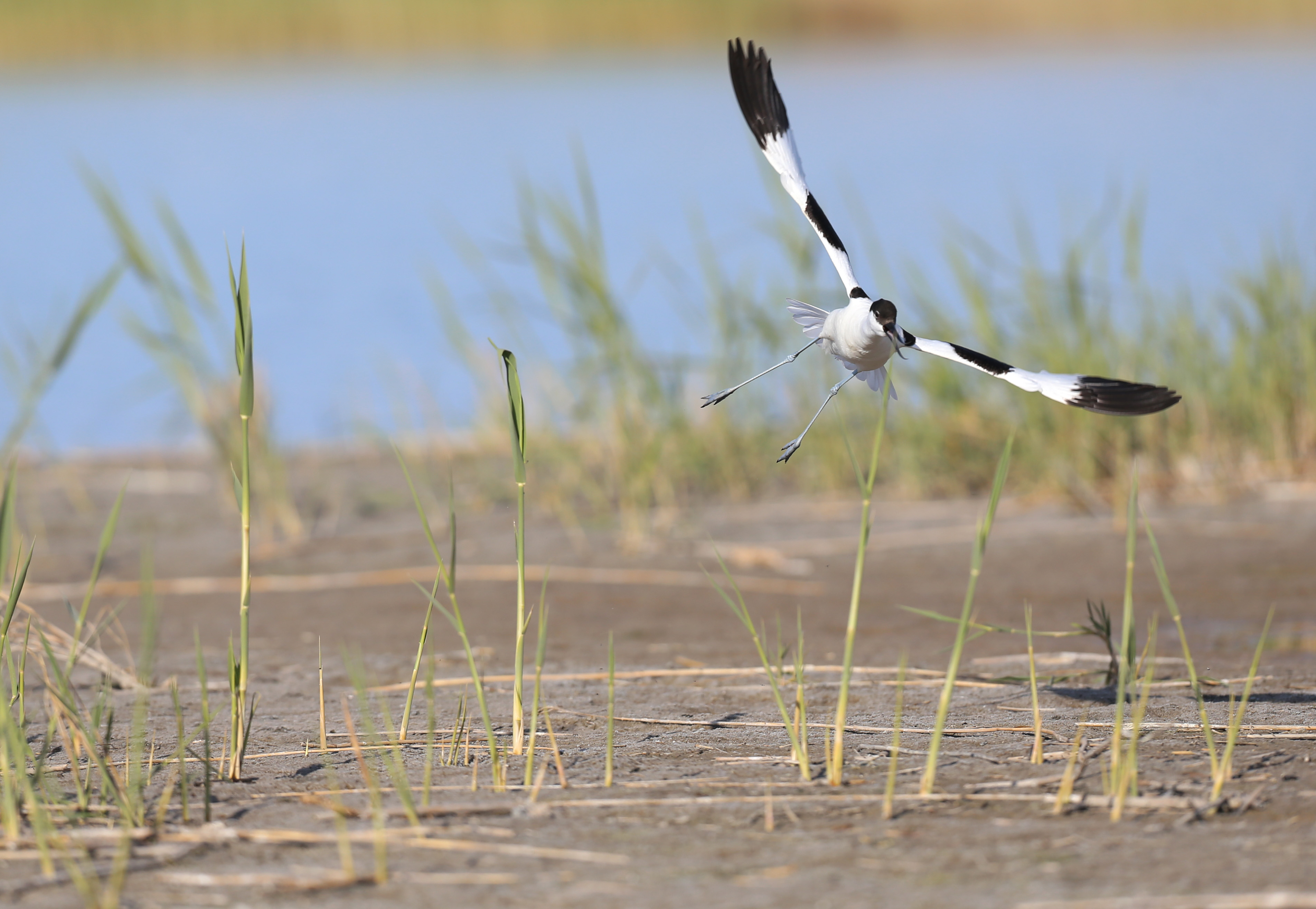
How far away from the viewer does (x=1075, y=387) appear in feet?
5.26

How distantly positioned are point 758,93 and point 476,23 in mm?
31312

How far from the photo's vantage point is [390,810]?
1.76m

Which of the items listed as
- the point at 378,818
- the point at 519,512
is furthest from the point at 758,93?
the point at 378,818

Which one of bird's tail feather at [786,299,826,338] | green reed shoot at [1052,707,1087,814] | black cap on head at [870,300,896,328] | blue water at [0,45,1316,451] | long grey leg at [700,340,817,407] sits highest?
blue water at [0,45,1316,451]

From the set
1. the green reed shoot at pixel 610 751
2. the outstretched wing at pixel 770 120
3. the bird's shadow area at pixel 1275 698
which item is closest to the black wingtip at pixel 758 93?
the outstretched wing at pixel 770 120

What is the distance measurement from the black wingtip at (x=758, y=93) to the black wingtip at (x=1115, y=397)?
0.72m

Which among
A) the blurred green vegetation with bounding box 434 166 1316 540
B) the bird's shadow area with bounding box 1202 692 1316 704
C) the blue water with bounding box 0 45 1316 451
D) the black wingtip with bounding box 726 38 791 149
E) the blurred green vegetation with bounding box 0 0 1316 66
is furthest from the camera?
the blurred green vegetation with bounding box 0 0 1316 66

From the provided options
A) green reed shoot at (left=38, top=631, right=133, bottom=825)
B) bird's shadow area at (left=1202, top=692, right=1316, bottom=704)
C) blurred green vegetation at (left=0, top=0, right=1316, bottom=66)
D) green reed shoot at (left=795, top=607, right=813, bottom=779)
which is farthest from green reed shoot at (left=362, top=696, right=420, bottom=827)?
blurred green vegetation at (left=0, top=0, right=1316, bottom=66)

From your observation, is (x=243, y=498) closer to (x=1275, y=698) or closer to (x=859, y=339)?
(x=859, y=339)

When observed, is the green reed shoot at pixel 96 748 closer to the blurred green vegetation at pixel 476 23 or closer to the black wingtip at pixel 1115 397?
the black wingtip at pixel 1115 397

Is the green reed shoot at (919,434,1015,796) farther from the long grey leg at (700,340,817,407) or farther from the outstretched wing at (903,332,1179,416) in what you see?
the long grey leg at (700,340,817,407)

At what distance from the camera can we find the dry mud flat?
1.53m

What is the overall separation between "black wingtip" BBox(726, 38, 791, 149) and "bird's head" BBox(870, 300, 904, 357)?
60cm

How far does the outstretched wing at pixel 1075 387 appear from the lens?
5.21 feet
